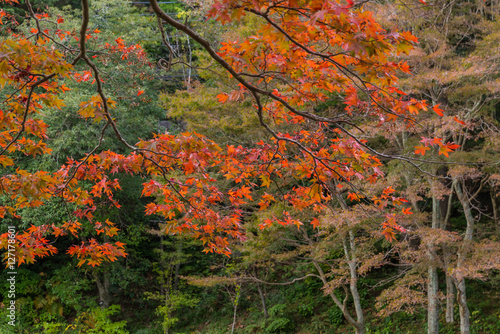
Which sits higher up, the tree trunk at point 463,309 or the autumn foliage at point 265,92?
the autumn foliage at point 265,92

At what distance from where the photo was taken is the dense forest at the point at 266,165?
2096mm

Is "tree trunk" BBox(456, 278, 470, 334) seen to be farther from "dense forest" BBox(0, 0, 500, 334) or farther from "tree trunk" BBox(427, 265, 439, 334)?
"tree trunk" BBox(427, 265, 439, 334)

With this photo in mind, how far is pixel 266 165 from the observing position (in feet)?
9.14

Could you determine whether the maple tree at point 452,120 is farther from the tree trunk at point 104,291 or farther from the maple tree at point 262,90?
the tree trunk at point 104,291

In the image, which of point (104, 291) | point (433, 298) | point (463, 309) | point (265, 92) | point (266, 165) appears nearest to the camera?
point (265, 92)

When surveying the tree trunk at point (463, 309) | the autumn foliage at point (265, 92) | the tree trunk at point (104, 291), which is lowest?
the tree trunk at point (463, 309)

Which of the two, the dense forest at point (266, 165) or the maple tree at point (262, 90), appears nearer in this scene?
the maple tree at point (262, 90)

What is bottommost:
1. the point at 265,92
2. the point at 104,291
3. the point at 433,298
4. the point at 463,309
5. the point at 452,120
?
the point at 463,309

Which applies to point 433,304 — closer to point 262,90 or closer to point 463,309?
point 463,309

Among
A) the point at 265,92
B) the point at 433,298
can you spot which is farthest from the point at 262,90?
the point at 433,298

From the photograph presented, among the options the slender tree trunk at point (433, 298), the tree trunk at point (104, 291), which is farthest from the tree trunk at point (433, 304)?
the tree trunk at point (104, 291)

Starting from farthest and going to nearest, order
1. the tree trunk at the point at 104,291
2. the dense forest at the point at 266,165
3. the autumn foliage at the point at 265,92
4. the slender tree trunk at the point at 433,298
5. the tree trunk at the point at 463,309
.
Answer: the tree trunk at the point at 104,291 → the slender tree trunk at the point at 433,298 → the tree trunk at the point at 463,309 → the dense forest at the point at 266,165 → the autumn foliage at the point at 265,92

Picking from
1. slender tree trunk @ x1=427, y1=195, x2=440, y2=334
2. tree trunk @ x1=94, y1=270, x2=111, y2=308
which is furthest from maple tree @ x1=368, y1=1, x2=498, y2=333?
tree trunk @ x1=94, y1=270, x2=111, y2=308

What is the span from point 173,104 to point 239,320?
4.83 m
